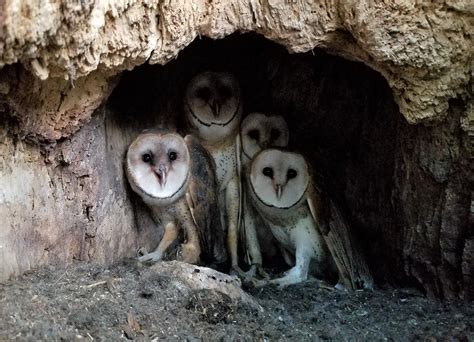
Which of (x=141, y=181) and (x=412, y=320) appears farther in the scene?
(x=141, y=181)

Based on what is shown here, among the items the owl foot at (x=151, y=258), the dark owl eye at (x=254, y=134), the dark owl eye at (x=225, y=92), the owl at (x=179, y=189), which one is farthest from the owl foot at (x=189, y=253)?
the dark owl eye at (x=225, y=92)

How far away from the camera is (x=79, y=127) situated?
307 centimetres

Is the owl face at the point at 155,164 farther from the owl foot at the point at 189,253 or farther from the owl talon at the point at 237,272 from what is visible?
the owl talon at the point at 237,272

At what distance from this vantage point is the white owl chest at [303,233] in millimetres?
4004

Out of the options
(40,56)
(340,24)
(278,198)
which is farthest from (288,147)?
(40,56)

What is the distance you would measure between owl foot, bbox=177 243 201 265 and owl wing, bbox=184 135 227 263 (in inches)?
3.1

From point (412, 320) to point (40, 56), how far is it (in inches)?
67.2

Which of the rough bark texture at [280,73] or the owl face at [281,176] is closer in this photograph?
the rough bark texture at [280,73]

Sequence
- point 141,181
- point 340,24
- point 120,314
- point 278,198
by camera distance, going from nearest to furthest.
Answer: point 120,314 < point 340,24 < point 141,181 < point 278,198

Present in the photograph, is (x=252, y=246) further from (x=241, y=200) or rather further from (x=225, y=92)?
(x=225, y=92)

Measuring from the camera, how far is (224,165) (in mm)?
4168

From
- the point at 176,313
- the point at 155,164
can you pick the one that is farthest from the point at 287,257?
the point at 176,313

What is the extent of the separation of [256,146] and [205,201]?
1.44 ft

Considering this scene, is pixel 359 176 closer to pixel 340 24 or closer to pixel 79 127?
pixel 340 24
